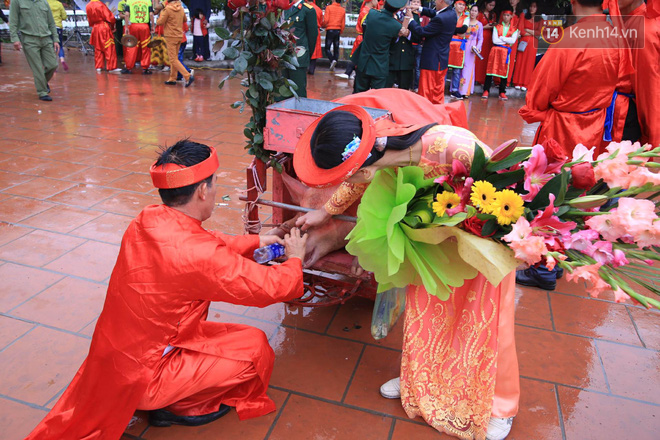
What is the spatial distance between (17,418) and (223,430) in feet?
2.94

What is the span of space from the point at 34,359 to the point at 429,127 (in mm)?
2227

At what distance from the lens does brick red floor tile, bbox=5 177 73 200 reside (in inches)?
173

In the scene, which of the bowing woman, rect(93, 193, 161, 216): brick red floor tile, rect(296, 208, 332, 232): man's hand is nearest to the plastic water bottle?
rect(296, 208, 332, 232): man's hand

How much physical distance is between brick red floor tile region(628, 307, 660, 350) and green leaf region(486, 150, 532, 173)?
5.83ft

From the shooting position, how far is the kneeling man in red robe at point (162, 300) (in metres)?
1.95

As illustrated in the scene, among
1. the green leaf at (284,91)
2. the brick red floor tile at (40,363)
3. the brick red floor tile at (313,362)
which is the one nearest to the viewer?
the brick red floor tile at (40,363)

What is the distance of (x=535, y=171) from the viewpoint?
5.75 ft

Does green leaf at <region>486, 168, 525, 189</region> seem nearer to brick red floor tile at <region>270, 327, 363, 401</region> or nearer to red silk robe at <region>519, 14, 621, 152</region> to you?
brick red floor tile at <region>270, 327, 363, 401</region>

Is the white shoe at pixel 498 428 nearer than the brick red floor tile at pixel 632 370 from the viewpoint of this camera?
Yes

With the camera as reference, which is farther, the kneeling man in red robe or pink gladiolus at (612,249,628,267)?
the kneeling man in red robe

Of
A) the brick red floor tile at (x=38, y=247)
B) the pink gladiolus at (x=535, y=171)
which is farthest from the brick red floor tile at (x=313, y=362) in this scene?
the brick red floor tile at (x=38, y=247)

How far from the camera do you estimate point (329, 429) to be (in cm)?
218

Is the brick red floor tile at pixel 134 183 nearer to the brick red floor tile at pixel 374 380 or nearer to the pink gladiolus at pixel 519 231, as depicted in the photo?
the brick red floor tile at pixel 374 380

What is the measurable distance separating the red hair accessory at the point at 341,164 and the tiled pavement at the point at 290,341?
42.5 inches
